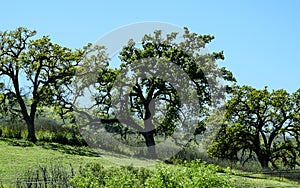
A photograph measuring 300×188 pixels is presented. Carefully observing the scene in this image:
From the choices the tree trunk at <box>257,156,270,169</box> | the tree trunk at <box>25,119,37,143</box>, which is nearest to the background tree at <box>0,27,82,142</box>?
the tree trunk at <box>25,119,37,143</box>

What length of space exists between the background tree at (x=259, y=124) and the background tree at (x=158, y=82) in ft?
16.0

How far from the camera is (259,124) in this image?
31.8 m

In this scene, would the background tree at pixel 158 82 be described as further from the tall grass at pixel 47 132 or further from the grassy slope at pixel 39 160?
the grassy slope at pixel 39 160

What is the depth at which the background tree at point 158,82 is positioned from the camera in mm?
26422

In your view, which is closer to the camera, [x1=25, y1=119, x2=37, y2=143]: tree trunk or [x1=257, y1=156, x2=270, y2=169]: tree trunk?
[x1=25, y1=119, x2=37, y2=143]: tree trunk

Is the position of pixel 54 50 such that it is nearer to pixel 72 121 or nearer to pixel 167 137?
pixel 72 121

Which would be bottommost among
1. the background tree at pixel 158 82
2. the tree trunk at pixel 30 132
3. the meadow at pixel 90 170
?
the meadow at pixel 90 170

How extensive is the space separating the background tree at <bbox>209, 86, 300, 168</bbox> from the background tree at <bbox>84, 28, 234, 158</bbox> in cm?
489

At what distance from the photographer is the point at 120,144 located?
27.0m

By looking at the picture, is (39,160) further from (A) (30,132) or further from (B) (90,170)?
(A) (30,132)

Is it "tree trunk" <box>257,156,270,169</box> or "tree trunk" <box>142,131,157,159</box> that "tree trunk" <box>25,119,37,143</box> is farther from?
"tree trunk" <box>257,156,270,169</box>

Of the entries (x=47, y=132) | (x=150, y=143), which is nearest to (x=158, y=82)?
(x=150, y=143)

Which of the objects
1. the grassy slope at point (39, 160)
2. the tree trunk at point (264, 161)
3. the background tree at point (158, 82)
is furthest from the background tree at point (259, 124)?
the grassy slope at point (39, 160)

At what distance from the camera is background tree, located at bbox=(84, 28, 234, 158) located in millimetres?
26422
